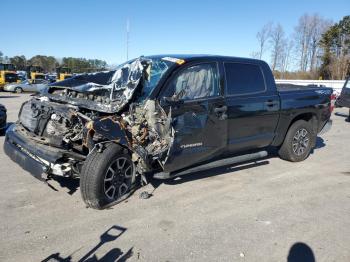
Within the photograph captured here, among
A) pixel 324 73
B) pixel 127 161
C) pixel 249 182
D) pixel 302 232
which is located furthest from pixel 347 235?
pixel 324 73

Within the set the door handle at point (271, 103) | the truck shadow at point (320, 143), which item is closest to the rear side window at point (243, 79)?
the door handle at point (271, 103)

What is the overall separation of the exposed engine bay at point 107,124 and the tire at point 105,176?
0.11 m

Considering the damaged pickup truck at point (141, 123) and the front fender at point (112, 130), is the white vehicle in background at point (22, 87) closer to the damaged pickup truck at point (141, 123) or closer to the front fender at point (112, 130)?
the damaged pickup truck at point (141, 123)

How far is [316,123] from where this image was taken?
Result: 23.9ft

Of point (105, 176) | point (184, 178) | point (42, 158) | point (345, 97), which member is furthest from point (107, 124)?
point (345, 97)

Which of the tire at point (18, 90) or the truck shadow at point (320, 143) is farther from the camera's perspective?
the tire at point (18, 90)

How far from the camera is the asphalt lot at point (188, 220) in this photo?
11.7 feet

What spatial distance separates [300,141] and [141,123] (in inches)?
148

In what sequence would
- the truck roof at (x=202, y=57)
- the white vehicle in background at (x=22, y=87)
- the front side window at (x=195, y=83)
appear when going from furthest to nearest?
the white vehicle in background at (x=22, y=87) → the truck roof at (x=202, y=57) → the front side window at (x=195, y=83)

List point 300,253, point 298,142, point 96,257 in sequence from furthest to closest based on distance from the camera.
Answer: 1. point 298,142
2. point 300,253
3. point 96,257

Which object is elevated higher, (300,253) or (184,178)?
(184,178)

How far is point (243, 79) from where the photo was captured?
19.1ft

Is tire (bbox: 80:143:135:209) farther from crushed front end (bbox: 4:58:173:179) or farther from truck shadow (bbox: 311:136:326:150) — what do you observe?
truck shadow (bbox: 311:136:326:150)

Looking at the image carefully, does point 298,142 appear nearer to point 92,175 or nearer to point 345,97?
point 92,175
